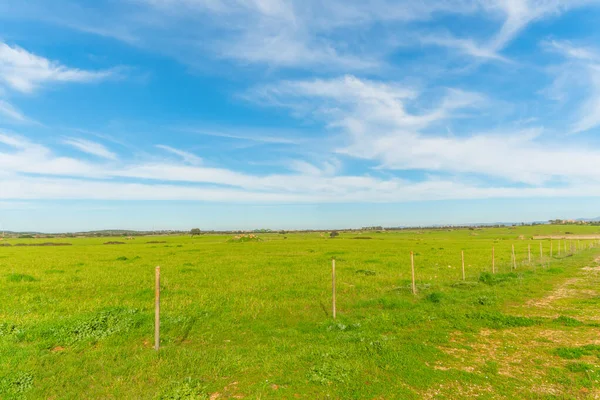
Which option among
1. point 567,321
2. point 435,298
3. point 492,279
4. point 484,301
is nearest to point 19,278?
point 435,298

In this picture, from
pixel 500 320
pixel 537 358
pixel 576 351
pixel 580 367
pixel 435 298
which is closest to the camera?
pixel 580 367

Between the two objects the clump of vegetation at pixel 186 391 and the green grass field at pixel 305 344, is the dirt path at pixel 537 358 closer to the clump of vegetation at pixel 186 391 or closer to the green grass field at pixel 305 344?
the green grass field at pixel 305 344

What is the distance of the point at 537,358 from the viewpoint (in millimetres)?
8008

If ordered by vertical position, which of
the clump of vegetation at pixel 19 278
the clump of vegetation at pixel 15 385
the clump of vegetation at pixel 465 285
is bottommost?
the clump of vegetation at pixel 465 285

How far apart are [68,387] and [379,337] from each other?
325 inches

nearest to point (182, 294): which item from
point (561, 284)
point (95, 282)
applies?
point (95, 282)

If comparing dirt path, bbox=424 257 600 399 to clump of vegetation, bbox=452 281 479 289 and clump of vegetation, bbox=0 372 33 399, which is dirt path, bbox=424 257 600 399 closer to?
clump of vegetation, bbox=452 281 479 289

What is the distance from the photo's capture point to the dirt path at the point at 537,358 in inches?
255

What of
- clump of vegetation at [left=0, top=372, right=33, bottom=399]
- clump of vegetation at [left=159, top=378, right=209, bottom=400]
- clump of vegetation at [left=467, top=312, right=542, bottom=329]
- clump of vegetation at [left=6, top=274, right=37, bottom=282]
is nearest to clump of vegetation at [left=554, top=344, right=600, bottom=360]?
clump of vegetation at [left=467, top=312, right=542, bottom=329]

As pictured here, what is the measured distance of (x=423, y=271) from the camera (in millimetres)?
25016

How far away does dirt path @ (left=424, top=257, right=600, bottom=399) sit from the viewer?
646 cm

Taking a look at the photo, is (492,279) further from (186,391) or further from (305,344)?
(186,391)

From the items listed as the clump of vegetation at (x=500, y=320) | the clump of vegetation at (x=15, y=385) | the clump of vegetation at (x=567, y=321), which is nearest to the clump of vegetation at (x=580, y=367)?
the clump of vegetation at (x=500, y=320)

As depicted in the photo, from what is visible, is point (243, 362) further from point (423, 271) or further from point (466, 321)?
point (423, 271)
